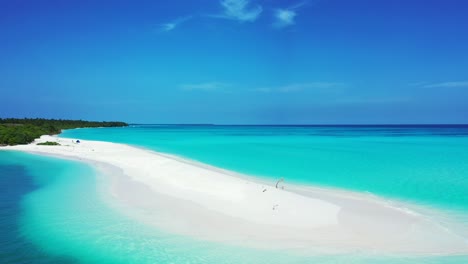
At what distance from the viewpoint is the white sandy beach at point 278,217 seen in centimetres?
773

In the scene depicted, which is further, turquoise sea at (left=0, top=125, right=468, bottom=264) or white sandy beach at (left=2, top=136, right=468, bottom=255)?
white sandy beach at (left=2, top=136, right=468, bottom=255)

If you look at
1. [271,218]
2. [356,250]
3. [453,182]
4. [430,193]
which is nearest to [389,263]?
[356,250]

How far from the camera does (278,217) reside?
31.6ft

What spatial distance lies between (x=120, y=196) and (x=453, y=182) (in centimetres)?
1398

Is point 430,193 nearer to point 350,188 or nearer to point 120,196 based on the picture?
point 350,188

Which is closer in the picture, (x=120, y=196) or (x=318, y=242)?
(x=318, y=242)

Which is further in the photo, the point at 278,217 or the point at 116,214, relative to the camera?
the point at 116,214

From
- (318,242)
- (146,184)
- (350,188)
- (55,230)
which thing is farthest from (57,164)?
(318,242)

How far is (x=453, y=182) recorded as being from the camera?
53.4ft

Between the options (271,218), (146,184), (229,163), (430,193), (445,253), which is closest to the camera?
(445,253)

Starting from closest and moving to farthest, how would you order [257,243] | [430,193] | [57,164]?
[257,243] → [430,193] → [57,164]

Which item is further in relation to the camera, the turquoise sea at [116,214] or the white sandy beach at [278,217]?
the white sandy beach at [278,217]

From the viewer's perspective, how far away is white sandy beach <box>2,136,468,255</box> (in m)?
7.73

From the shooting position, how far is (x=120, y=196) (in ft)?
40.5
